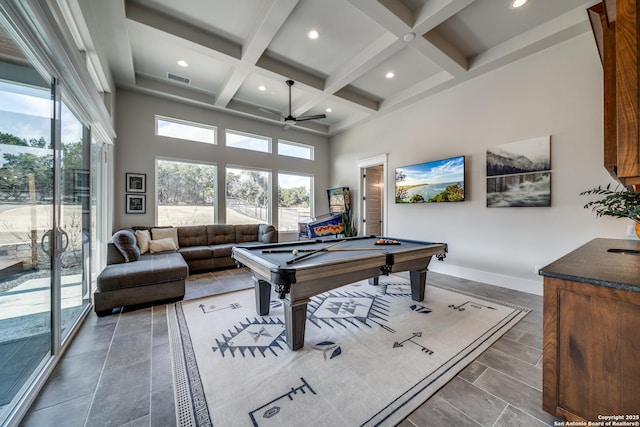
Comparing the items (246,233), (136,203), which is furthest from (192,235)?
(136,203)

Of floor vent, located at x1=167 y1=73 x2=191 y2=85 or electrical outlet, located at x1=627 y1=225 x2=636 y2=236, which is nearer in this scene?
electrical outlet, located at x1=627 y1=225 x2=636 y2=236

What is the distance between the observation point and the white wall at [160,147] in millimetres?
4750

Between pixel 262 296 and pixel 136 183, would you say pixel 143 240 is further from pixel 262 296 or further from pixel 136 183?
pixel 262 296

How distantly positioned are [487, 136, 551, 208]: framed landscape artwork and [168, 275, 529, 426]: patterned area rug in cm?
167

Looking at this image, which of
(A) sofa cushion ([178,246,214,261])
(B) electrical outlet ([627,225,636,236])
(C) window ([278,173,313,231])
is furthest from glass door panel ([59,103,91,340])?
(B) electrical outlet ([627,225,636,236])

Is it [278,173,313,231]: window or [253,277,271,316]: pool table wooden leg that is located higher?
[278,173,313,231]: window

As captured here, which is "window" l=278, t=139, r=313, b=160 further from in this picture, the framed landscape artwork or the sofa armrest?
the framed landscape artwork

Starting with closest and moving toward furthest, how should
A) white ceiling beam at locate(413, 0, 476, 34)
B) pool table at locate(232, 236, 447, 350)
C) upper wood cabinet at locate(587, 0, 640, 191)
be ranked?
upper wood cabinet at locate(587, 0, 640, 191), pool table at locate(232, 236, 447, 350), white ceiling beam at locate(413, 0, 476, 34)

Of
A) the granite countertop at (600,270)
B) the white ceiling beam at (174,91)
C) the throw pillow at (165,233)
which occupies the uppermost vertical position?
the white ceiling beam at (174,91)

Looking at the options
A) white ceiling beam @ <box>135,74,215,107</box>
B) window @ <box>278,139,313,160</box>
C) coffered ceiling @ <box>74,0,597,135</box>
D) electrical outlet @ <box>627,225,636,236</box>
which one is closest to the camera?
electrical outlet @ <box>627,225,636,236</box>

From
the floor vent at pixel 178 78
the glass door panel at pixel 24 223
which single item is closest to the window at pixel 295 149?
the floor vent at pixel 178 78

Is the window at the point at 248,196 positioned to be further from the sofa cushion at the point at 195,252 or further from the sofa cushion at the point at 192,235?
the sofa cushion at the point at 195,252

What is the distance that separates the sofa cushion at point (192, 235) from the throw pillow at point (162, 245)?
0.39 m

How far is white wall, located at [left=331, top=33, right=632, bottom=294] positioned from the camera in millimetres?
3148
